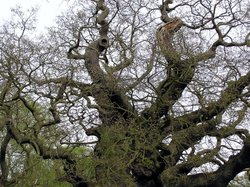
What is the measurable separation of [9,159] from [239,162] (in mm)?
11843

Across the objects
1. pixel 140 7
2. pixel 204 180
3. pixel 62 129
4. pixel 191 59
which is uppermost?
pixel 140 7

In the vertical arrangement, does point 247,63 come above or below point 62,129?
above

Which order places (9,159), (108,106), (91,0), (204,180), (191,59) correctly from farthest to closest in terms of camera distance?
(9,159), (91,0), (204,180), (108,106), (191,59)

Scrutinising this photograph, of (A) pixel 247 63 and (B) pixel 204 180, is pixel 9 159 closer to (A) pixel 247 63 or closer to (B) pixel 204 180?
(B) pixel 204 180

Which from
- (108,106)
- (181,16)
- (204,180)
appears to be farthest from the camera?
(181,16)

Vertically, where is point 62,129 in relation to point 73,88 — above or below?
below

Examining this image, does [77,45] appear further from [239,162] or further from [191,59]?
[239,162]

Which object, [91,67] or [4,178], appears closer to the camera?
[91,67]

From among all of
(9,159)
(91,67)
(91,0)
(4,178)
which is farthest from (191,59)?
(9,159)

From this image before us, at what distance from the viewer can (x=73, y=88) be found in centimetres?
1471

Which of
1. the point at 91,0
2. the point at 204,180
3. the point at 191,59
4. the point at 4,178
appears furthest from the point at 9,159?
the point at 191,59

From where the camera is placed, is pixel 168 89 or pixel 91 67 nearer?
pixel 168 89

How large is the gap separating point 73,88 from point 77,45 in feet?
5.87

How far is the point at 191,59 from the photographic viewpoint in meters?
13.1
